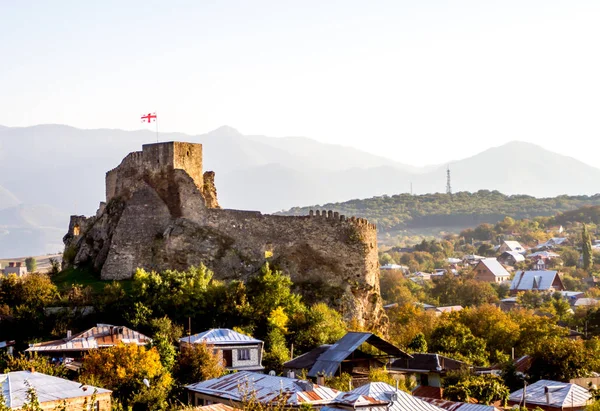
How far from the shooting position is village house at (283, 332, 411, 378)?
4334cm

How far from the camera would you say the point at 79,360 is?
44.2 m

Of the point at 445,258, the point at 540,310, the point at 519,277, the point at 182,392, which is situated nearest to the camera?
the point at 182,392

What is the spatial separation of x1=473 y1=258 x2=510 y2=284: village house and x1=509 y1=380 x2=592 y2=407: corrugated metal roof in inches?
Answer: 3521

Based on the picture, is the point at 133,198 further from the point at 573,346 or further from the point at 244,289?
the point at 573,346

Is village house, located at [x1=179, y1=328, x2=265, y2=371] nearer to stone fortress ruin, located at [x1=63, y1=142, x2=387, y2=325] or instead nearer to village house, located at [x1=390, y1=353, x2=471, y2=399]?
stone fortress ruin, located at [x1=63, y1=142, x2=387, y2=325]

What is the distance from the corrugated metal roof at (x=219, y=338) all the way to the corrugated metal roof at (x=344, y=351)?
12.8 feet

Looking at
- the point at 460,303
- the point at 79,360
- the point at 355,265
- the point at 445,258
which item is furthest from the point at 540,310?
the point at 445,258

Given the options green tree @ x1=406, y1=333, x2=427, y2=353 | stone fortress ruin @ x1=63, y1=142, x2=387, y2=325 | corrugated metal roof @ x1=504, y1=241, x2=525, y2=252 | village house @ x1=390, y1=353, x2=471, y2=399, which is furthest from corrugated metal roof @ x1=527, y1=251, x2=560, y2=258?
village house @ x1=390, y1=353, x2=471, y2=399

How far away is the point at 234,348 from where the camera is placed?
46469 mm

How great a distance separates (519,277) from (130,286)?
83567mm

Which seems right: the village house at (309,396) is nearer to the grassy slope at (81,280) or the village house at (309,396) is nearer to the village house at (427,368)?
the village house at (427,368)

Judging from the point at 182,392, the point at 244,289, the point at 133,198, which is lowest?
the point at 182,392

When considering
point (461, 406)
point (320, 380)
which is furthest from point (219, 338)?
point (461, 406)

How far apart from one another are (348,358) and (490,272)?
322 feet
